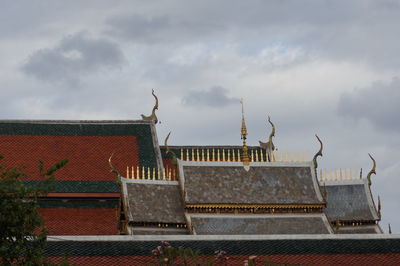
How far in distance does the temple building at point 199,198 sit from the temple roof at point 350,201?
1.6 inches

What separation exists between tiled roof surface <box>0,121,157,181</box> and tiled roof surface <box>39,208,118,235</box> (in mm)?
2150

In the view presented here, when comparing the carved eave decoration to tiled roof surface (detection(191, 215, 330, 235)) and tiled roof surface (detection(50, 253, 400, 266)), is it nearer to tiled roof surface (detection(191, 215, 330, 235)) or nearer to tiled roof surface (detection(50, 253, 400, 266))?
tiled roof surface (detection(191, 215, 330, 235))

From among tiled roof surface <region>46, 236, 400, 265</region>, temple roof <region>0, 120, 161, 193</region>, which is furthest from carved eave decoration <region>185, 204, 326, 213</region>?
temple roof <region>0, 120, 161, 193</region>

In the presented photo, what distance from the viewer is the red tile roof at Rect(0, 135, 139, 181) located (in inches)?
1794

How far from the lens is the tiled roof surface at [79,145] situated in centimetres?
4584

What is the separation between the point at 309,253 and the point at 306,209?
7.93 meters

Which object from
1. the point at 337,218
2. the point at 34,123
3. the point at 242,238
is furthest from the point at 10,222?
the point at 34,123

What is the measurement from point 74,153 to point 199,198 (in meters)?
10.8

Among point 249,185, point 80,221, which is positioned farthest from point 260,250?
point 80,221

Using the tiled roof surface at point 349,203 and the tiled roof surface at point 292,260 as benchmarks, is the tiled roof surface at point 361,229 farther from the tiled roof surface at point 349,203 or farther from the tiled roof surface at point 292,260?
the tiled roof surface at point 292,260

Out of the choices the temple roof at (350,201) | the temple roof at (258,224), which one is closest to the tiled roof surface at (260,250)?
the temple roof at (258,224)

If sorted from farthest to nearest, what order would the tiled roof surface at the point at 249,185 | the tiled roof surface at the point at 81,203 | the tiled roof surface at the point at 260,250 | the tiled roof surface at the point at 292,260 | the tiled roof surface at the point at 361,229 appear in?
the tiled roof surface at the point at 81,203 → the tiled roof surface at the point at 361,229 → the tiled roof surface at the point at 249,185 → the tiled roof surface at the point at 260,250 → the tiled roof surface at the point at 292,260

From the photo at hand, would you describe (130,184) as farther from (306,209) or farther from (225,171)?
(306,209)

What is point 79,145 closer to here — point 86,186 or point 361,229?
point 86,186
